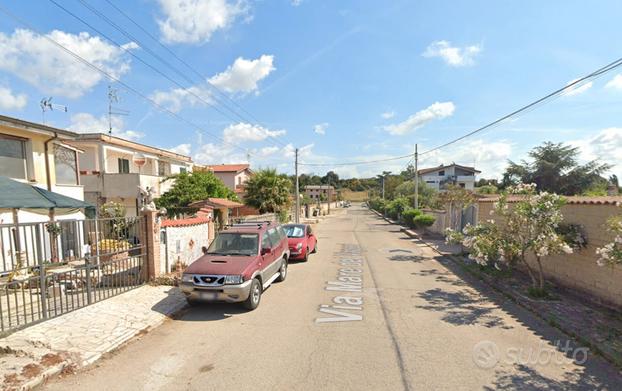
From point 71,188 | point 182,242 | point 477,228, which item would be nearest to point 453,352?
point 477,228

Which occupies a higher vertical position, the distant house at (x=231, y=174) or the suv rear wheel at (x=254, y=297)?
the distant house at (x=231, y=174)

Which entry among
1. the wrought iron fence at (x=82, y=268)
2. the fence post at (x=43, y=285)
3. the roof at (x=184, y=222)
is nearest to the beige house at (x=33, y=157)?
the wrought iron fence at (x=82, y=268)

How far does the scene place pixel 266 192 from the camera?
26.4 meters

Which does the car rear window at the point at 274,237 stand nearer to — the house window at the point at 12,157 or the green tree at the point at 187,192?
the house window at the point at 12,157

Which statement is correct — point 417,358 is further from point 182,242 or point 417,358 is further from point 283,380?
point 182,242

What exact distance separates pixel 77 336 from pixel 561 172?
5089cm

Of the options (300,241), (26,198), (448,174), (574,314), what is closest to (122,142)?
(26,198)

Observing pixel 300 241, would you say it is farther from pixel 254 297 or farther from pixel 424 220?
pixel 424 220

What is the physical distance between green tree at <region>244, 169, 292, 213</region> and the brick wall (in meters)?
20.4

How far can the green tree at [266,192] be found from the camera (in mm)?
26328

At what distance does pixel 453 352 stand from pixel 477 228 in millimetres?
4747

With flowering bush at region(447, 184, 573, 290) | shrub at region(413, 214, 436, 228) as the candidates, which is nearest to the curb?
flowering bush at region(447, 184, 573, 290)

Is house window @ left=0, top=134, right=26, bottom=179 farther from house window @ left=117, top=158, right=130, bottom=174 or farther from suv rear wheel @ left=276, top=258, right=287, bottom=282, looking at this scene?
suv rear wheel @ left=276, top=258, right=287, bottom=282

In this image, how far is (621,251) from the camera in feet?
16.6
